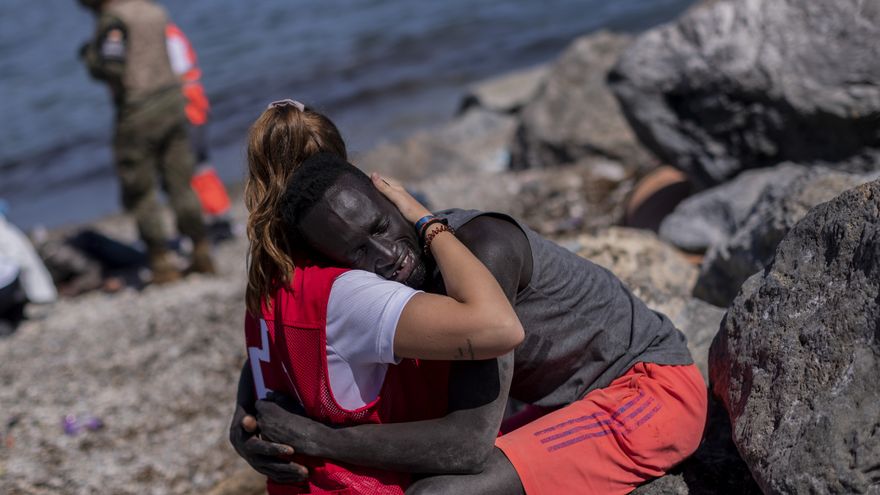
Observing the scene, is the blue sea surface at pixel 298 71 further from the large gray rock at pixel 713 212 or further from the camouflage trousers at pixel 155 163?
the large gray rock at pixel 713 212

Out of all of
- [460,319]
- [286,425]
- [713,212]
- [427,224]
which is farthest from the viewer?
[713,212]

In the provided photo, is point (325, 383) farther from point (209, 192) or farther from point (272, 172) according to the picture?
point (209, 192)

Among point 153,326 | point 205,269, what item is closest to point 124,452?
point 153,326

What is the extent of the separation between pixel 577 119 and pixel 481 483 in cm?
651

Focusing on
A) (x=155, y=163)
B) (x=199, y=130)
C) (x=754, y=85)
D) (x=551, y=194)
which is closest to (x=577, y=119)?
(x=551, y=194)

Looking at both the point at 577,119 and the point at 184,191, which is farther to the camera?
the point at 577,119

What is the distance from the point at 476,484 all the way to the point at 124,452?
2840mm

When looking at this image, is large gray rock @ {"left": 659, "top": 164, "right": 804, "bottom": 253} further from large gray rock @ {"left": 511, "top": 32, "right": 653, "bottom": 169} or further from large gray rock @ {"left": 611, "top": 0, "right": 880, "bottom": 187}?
large gray rock @ {"left": 511, "top": 32, "right": 653, "bottom": 169}

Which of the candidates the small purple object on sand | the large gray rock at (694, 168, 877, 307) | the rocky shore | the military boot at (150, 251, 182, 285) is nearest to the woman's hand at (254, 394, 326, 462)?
the rocky shore

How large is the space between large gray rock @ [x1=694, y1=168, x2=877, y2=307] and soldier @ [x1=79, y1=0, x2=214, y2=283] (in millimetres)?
4768

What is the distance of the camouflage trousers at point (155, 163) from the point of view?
759 cm

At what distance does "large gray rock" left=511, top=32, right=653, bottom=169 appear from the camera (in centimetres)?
839

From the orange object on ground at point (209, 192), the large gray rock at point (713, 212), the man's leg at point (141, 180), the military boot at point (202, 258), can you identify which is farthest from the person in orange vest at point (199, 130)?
the large gray rock at point (713, 212)

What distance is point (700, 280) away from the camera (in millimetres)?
4441
